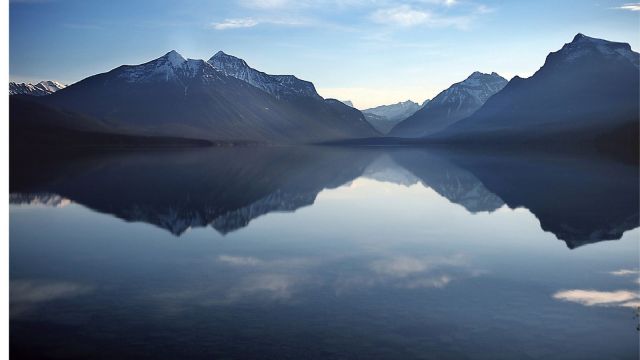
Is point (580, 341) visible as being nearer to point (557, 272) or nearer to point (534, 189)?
point (557, 272)

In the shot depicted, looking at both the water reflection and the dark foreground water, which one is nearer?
the dark foreground water

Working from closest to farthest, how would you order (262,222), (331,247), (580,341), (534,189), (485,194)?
(580,341) < (331,247) < (262,222) < (485,194) < (534,189)

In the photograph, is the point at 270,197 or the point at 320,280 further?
the point at 270,197

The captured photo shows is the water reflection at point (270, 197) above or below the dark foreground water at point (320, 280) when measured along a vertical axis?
above

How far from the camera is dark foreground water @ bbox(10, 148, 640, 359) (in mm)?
18688

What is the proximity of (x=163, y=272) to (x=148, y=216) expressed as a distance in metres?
20.8

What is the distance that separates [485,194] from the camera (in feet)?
228

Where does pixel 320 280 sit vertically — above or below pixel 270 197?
below

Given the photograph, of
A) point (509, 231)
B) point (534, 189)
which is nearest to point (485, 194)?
point (534, 189)

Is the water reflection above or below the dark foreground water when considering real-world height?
above

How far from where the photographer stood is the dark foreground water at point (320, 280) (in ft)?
61.3

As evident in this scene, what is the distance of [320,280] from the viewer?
27062 mm

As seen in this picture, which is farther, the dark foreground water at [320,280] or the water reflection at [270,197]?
the water reflection at [270,197]
